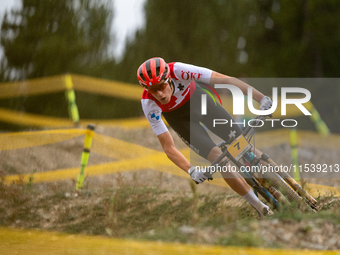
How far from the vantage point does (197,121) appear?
15.1 ft

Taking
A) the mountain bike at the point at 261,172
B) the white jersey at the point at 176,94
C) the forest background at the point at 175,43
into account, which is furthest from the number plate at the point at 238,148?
the forest background at the point at 175,43

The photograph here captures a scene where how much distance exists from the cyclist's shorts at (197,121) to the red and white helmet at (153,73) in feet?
1.98

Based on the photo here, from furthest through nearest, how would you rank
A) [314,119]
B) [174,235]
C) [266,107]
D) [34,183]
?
[314,119] < [34,183] < [266,107] < [174,235]

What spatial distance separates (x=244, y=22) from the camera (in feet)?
60.4

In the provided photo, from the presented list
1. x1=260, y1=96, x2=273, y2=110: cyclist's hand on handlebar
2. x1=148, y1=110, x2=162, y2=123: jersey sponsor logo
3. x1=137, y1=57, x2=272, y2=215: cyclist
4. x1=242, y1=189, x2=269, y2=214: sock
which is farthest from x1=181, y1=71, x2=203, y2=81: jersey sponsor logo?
x1=242, y1=189, x2=269, y2=214: sock

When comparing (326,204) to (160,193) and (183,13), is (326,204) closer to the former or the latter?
(160,193)

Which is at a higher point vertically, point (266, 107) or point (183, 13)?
point (183, 13)

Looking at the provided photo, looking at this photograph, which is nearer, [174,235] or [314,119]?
[174,235]

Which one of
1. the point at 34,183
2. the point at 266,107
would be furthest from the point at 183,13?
the point at 266,107

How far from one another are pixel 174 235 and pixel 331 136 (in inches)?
436

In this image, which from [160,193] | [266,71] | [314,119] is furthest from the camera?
[266,71]

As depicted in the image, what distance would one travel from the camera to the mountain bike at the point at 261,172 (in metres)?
4.12

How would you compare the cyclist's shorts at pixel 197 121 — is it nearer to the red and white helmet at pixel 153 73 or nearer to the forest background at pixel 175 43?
Result: the red and white helmet at pixel 153 73

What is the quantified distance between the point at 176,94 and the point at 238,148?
3.33ft
